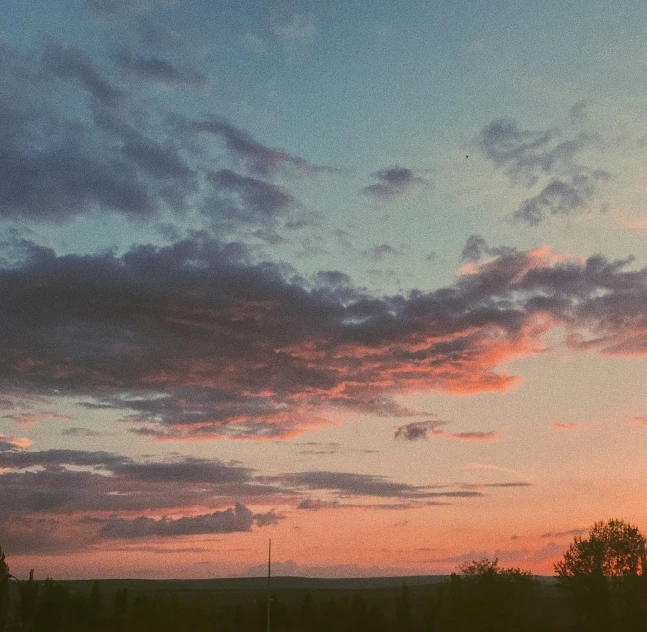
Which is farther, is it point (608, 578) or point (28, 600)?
point (608, 578)

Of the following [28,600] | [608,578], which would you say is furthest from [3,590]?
[608,578]

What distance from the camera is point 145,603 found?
11856 cm

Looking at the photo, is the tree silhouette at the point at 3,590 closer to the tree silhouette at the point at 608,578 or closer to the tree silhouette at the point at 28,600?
the tree silhouette at the point at 28,600

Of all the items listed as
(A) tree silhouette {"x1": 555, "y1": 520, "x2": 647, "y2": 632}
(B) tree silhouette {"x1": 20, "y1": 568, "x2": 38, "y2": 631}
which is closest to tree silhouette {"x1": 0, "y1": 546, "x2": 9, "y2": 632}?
(B) tree silhouette {"x1": 20, "y1": 568, "x2": 38, "y2": 631}

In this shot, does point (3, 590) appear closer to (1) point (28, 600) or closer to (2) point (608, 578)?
(1) point (28, 600)

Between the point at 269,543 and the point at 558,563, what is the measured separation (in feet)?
157

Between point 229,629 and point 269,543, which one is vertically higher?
point 269,543

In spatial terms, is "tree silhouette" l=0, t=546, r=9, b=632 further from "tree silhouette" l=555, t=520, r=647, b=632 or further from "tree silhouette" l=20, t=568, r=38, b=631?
"tree silhouette" l=555, t=520, r=647, b=632

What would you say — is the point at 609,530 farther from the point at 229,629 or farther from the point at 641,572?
the point at 229,629

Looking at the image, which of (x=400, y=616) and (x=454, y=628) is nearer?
(x=454, y=628)

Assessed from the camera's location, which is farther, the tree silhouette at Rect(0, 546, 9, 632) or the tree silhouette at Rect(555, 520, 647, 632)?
the tree silhouette at Rect(555, 520, 647, 632)

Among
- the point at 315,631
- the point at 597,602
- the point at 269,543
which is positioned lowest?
the point at 315,631

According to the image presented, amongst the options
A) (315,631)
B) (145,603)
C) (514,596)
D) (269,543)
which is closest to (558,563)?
(514,596)

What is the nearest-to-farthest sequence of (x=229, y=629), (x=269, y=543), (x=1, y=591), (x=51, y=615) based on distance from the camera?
(x=1, y=591) < (x=269, y=543) < (x=51, y=615) < (x=229, y=629)
